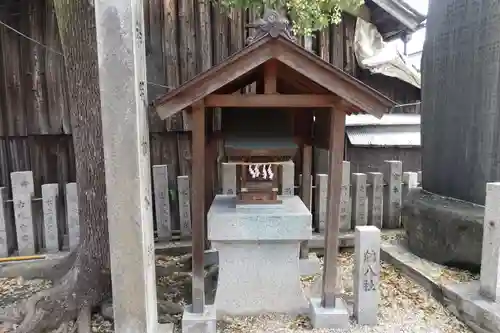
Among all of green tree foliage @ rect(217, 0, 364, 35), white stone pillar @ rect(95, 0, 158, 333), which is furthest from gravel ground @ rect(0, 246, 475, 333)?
green tree foliage @ rect(217, 0, 364, 35)

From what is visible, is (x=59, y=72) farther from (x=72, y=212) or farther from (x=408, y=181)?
(x=408, y=181)

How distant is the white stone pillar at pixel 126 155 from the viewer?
282 cm

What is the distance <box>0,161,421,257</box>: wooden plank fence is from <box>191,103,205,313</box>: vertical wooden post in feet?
5.27

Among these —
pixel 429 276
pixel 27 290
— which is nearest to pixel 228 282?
pixel 429 276

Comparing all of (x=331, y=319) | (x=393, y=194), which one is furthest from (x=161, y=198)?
(x=393, y=194)

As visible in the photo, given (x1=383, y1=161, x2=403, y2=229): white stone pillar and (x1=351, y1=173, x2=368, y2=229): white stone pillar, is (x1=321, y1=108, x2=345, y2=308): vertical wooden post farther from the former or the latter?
(x1=383, y1=161, x2=403, y2=229): white stone pillar

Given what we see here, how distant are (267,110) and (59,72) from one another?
4.11m

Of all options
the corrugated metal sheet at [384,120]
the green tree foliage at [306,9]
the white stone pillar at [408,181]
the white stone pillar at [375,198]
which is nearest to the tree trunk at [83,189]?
the green tree foliage at [306,9]

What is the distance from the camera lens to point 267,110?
14.2 feet

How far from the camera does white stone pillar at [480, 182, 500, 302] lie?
11.4ft

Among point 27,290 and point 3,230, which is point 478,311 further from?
point 3,230

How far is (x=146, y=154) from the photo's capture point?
3.24 metres

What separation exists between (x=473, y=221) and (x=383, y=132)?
3.50m

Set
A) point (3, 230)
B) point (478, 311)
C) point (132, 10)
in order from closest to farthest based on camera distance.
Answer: point (132, 10)
point (478, 311)
point (3, 230)
